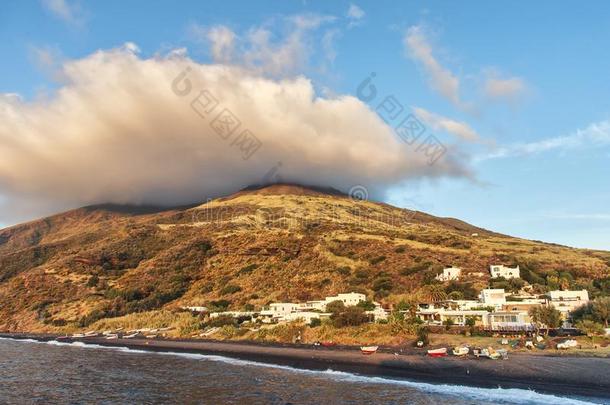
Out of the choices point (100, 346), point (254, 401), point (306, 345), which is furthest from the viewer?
point (100, 346)

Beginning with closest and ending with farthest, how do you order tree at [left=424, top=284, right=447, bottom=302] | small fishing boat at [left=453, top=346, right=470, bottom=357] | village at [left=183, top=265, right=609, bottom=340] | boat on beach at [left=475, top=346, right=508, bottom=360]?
boat on beach at [left=475, top=346, right=508, bottom=360]
small fishing boat at [left=453, top=346, right=470, bottom=357]
village at [left=183, top=265, right=609, bottom=340]
tree at [left=424, top=284, right=447, bottom=302]

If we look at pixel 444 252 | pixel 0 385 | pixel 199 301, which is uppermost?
pixel 444 252

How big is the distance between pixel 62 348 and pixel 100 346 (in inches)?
240

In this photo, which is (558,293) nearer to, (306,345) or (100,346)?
(306,345)

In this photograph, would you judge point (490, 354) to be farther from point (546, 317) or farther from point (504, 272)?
point (504, 272)

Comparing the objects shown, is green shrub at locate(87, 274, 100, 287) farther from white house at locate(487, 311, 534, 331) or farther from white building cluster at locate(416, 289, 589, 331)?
white house at locate(487, 311, 534, 331)

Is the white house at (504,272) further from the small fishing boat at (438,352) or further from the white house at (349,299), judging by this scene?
the small fishing boat at (438,352)

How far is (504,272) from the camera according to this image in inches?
3962

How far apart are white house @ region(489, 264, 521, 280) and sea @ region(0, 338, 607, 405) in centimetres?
6558

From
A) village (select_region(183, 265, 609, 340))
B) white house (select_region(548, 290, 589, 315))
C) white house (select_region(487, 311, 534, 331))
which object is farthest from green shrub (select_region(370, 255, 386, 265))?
white house (select_region(487, 311, 534, 331))

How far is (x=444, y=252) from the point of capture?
118 meters

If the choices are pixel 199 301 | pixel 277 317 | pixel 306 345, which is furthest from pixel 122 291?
pixel 306 345

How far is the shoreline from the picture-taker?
120ft

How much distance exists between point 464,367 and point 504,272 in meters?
62.2
